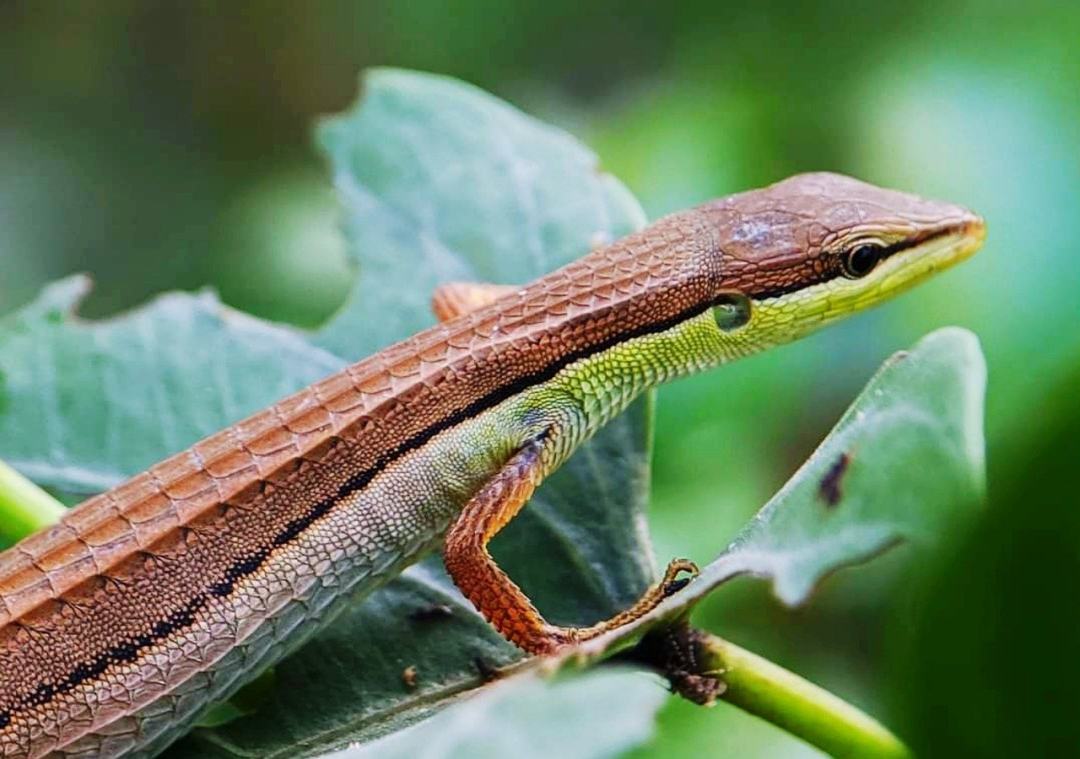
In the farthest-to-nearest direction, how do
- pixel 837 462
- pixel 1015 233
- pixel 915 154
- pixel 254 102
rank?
1. pixel 254 102
2. pixel 915 154
3. pixel 1015 233
4. pixel 837 462

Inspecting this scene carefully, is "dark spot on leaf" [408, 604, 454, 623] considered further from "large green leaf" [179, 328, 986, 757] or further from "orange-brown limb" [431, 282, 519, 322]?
"orange-brown limb" [431, 282, 519, 322]

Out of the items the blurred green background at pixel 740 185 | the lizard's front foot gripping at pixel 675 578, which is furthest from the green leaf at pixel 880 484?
the lizard's front foot gripping at pixel 675 578

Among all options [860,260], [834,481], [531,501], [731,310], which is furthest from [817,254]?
[834,481]

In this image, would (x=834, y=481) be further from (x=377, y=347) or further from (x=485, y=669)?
(x=377, y=347)

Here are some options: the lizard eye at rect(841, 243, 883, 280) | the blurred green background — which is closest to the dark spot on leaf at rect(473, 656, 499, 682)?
the blurred green background

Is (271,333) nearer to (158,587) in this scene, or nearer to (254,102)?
(158,587)

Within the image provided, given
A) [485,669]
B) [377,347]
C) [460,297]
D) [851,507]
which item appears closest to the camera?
[851,507]

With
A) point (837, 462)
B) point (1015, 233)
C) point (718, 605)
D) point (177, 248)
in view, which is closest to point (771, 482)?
point (718, 605)
